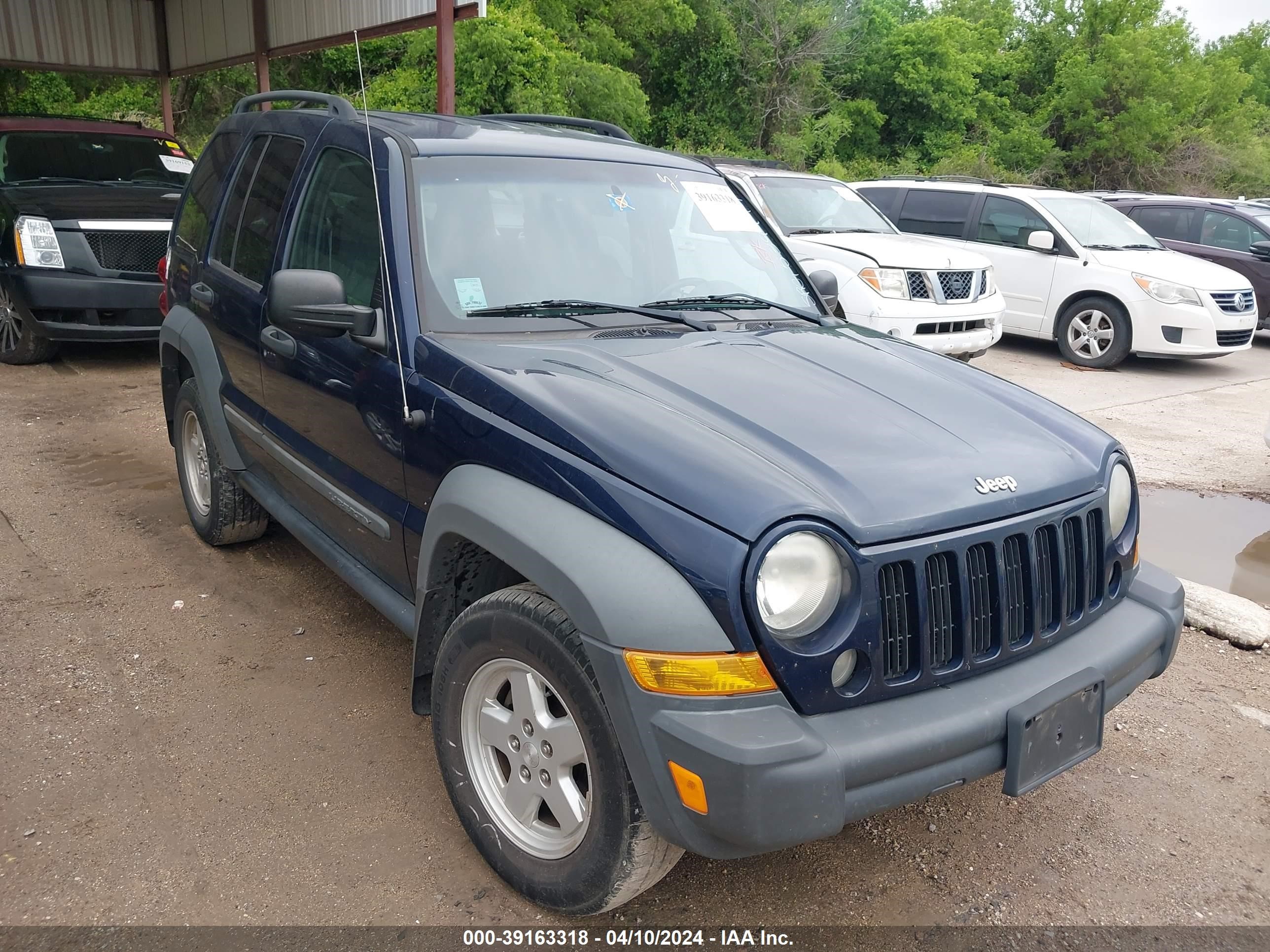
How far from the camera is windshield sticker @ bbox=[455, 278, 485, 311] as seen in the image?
304cm

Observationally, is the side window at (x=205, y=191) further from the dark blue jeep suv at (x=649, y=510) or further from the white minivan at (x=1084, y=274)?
the white minivan at (x=1084, y=274)

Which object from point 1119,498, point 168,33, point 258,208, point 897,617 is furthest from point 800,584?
point 168,33

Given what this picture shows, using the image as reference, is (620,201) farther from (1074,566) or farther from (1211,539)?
(1211,539)

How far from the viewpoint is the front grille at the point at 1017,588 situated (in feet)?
7.84

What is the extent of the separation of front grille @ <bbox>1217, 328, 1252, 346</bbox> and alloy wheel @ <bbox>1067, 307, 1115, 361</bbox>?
0.95 m

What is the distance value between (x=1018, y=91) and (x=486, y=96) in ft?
81.7

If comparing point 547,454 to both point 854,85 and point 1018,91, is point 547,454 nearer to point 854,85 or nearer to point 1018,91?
point 854,85

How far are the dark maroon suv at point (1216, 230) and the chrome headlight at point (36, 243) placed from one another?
1168 cm

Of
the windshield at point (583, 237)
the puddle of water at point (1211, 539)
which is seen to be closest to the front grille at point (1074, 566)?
the windshield at point (583, 237)

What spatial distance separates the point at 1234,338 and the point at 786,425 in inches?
376

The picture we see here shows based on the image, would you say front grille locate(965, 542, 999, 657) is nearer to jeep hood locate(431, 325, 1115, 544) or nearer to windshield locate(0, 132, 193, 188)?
jeep hood locate(431, 325, 1115, 544)

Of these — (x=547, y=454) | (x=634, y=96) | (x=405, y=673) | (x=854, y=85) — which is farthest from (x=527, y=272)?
(x=854, y=85)

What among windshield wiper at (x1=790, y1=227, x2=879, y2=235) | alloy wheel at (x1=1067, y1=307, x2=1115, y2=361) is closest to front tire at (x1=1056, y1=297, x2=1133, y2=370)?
alloy wheel at (x1=1067, y1=307, x2=1115, y2=361)

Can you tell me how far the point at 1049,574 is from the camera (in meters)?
2.50
